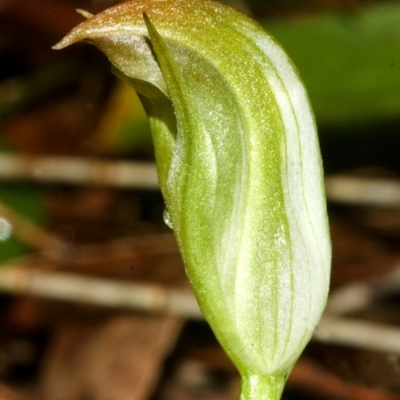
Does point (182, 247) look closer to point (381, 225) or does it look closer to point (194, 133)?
point (194, 133)

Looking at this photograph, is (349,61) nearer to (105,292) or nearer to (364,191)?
(364,191)

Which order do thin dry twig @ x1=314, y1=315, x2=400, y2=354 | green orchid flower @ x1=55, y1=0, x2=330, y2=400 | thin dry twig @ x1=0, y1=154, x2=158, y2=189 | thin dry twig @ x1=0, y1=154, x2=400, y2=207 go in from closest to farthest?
green orchid flower @ x1=55, y1=0, x2=330, y2=400 → thin dry twig @ x1=314, y1=315, x2=400, y2=354 → thin dry twig @ x1=0, y1=154, x2=400, y2=207 → thin dry twig @ x1=0, y1=154, x2=158, y2=189

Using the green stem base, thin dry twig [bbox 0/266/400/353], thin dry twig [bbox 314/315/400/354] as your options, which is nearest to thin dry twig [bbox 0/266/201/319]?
thin dry twig [bbox 0/266/400/353]

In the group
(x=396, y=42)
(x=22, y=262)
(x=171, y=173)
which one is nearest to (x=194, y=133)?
(x=171, y=173)

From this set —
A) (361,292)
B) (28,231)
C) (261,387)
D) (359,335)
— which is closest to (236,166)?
(261,387)

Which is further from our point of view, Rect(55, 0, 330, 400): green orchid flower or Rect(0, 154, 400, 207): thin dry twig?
Rect(0, 154, 400, 207): thin dry twig

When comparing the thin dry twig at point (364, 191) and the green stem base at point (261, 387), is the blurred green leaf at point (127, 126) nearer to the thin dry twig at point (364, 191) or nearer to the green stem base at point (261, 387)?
the thin dry twig at point (364, 191)

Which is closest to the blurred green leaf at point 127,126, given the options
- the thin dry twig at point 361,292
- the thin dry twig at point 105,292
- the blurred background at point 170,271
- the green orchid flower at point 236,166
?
the blurred background at point 170,271

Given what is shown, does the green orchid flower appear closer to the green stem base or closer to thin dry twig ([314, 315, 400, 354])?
the green stem base
